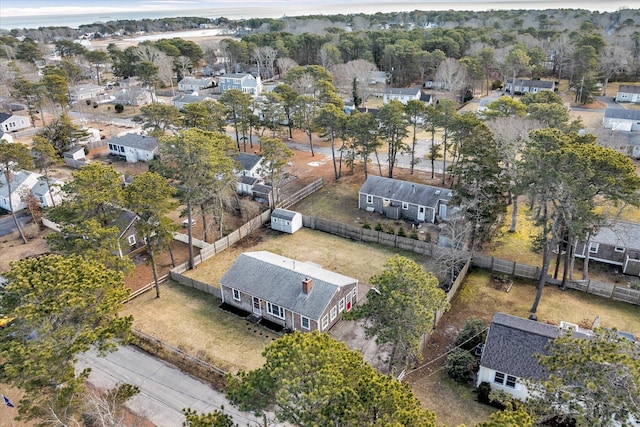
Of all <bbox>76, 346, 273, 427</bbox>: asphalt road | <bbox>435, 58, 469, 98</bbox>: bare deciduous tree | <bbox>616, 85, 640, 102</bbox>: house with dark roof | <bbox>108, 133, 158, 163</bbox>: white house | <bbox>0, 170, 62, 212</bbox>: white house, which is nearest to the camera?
<bbox>76, 346, 273, 427</bbox>: asphalt road

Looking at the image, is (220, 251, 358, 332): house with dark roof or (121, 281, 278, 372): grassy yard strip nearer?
(121, 281, 278, 372): grassy yard strip

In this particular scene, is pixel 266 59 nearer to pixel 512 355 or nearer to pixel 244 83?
pixel 244 83

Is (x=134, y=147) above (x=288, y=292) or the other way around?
above

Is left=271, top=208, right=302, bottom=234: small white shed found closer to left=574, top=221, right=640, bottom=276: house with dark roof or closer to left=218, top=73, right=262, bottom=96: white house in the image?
left=574, top=221, right=640, bottom=276: house with dark roof

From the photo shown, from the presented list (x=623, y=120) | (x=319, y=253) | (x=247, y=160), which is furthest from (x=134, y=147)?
(x=623, y=120)

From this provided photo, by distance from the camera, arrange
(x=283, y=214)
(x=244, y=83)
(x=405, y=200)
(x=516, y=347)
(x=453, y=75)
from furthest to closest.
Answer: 1. (x=244, y=83)
2. (x=453, y=75)
3. (x=405, y=200)
4. (x=283, y=214)
5. (x=516, y=347)

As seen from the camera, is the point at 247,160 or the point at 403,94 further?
the point at 403,94

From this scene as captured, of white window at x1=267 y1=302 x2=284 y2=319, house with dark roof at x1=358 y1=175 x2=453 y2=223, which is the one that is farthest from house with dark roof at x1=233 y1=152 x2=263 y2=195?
white window at x1=267 y1=302 x2=284 y2=319
